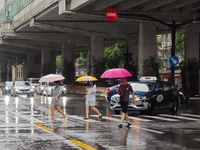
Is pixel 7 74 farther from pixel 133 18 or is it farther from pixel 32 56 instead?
pixel 133 18

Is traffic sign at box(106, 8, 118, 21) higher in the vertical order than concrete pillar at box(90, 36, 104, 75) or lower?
higher

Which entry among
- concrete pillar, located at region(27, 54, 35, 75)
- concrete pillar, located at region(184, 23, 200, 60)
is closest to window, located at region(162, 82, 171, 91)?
concrete pillar, located at region(184, 23, 200, 60)

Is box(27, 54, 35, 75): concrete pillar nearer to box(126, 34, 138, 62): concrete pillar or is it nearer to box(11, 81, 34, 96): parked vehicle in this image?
box(126, 34, 138, 62): concrete pillar

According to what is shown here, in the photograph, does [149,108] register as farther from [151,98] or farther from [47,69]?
[47,69]

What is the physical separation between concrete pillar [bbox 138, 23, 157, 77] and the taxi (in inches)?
803

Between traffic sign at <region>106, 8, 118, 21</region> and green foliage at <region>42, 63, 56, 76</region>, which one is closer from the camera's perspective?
traffic sign at <region>106, 8, 118, 21</region>

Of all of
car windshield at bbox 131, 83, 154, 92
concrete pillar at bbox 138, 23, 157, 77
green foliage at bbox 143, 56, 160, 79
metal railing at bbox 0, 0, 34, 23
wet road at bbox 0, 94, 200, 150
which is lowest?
wet road at bbox 0, 94, 200, 150

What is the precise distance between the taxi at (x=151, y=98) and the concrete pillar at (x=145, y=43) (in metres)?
20.4

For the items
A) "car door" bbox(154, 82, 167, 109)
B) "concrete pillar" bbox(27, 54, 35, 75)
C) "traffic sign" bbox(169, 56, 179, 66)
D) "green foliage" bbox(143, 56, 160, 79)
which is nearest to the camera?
"car door" bbox(154, 82, 167, 109)

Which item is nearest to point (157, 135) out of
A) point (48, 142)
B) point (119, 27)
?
point (48, 142)

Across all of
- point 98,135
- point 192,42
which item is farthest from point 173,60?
point 98,135

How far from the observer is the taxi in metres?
20.7

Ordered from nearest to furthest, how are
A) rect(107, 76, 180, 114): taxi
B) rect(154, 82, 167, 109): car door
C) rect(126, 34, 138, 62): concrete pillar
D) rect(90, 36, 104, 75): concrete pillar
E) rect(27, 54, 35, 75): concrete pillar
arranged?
rect(107, 76, 180, 114): taxi < rect(154, 82, 167, 109): car door < rect(90, 36, 104, 75): concrete pillar < rect(126, 34, 138, 62): concrete pillar < rect(27, 54, 35, 75): concrete pillar

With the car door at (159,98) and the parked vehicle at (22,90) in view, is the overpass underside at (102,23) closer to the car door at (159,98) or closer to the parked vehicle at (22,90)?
the parked vehicle at (22,90)
